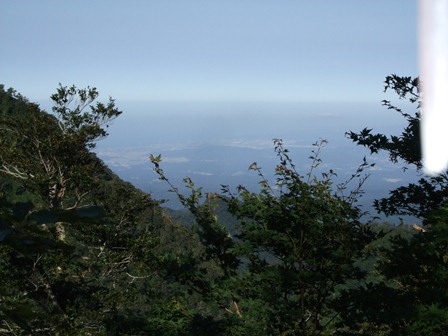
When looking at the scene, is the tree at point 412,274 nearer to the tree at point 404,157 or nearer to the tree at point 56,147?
the tree at point 404,157

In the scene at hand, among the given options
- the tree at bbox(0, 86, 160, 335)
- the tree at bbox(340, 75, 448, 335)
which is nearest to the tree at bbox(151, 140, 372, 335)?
the tree at bbox(340, 75, 448, 335)

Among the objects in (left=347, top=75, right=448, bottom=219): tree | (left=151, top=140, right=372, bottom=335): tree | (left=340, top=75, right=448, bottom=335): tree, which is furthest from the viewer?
(left=347, top=75, right=448, bottom=219): tree

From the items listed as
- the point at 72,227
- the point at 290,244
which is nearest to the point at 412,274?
the point at 290,244

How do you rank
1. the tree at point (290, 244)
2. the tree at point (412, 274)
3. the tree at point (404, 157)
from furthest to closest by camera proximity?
1. the tree at point (404, 157)
2. the tree at point (290, 244)
3. the tree at point (412, 274)

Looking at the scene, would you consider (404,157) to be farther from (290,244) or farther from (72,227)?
(72,227)

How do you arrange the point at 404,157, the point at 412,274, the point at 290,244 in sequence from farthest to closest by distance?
the point at 404,157, the point at 412,274, the point at 290,244

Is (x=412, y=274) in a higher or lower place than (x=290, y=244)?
lower

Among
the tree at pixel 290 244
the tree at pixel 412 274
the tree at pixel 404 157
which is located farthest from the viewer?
the tree at pixel 404 157

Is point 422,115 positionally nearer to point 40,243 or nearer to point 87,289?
point 87,289

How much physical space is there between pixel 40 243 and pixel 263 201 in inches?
256

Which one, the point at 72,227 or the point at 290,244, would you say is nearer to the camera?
the point at 290,244

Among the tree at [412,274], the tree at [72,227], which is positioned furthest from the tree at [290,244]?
the tree at [72,227]

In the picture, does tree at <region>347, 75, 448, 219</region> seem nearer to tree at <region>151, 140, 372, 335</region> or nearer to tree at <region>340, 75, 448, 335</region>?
tree at <region>340, 75, 448, 335</region>

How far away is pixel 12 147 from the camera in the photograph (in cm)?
1421
